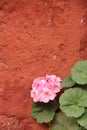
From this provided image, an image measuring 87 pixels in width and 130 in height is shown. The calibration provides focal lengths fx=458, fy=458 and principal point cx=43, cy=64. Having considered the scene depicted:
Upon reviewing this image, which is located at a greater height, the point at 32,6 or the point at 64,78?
the point at 32,6

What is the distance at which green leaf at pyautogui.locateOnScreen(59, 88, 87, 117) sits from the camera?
8.40 ft

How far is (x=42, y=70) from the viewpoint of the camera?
276cm

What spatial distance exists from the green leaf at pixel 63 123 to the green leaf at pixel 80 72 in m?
0.23

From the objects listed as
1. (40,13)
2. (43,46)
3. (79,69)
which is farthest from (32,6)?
(79,69)

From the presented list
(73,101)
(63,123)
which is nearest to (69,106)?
(73,101)

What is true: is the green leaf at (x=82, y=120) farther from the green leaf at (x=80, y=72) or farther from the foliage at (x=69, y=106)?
the green leaf at (x=80, y=72)

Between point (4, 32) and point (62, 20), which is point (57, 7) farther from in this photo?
point (4, 32)

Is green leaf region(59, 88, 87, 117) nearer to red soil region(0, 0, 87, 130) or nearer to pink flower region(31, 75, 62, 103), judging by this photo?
pink flower region(31, 75, 62, 103)

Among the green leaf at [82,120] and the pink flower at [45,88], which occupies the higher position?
the pink flower at [45,88]

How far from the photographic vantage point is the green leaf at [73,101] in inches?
101

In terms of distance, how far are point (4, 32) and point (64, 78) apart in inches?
17.9

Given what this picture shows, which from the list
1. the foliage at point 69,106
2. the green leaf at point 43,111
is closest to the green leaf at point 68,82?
the foliage at point 69,106

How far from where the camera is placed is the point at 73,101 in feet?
8.53

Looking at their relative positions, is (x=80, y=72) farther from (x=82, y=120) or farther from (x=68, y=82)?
(x=82, y=120)
